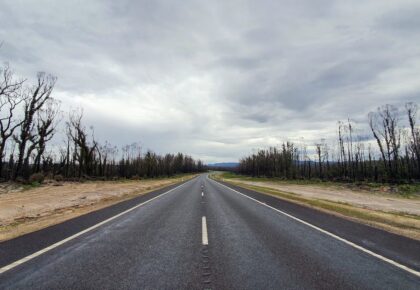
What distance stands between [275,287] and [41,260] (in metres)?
4.61

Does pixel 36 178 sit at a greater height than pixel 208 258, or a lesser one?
greater

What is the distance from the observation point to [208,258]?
6383mm

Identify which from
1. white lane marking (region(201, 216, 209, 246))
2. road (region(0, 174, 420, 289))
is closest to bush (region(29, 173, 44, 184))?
road (region(0, 174, 420, 289))

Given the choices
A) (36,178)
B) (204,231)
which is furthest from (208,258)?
(36,178)

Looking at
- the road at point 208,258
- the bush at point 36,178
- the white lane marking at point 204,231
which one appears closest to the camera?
the road at point 208,258

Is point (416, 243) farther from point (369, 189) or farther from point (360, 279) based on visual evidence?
point (369, 189)

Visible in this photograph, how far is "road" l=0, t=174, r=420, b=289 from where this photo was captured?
4953 mm

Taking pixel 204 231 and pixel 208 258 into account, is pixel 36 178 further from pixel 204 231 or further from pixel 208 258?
pixel 208 258

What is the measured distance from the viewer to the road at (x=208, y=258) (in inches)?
195

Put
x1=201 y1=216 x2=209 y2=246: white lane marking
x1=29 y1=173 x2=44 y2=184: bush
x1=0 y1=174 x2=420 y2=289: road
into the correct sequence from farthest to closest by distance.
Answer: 1. x1=29 y1=173 x2=44 y2=184: bush
2. x1=201 y1=216 x2=209 y2=246: white lane marking
3. x1=0 y1=174 x2=420 y2=289: road

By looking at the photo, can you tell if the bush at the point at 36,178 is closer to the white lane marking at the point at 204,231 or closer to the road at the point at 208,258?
the road at the point at 208,258

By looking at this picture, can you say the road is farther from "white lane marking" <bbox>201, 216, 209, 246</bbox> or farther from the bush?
the bush

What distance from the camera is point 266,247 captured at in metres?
7.46

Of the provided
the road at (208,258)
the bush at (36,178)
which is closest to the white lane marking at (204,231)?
the road at (208,258)
